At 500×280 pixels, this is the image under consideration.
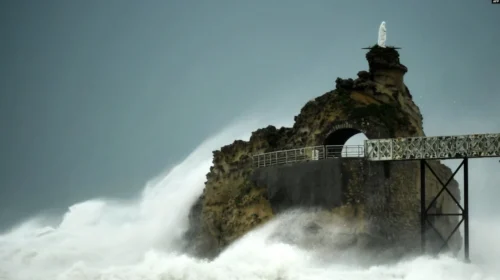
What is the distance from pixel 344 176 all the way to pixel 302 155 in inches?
159

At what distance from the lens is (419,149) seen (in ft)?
184

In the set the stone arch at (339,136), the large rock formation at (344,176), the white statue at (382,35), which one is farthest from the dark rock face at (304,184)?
the white statue at (382,35)

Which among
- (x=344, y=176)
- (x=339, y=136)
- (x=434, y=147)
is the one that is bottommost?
(x=344, y=176)

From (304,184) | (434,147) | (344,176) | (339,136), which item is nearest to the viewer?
(434,147)

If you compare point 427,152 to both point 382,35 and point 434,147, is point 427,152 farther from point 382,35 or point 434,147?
point 382,35

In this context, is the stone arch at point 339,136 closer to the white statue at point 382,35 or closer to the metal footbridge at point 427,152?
the metal footbridge at point 427,152

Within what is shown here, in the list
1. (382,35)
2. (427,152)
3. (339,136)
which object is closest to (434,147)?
(427,152)

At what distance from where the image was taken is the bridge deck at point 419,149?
178 feet

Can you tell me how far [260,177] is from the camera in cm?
6216

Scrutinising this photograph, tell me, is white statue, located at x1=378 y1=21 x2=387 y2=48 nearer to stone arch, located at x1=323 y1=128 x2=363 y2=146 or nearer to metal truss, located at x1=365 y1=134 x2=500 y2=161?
stone arch, located at x1=323 y1=128 x2=363 y2=146

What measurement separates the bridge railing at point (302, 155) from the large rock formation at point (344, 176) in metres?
0.54

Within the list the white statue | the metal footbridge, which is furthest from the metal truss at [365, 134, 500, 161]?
the white statue

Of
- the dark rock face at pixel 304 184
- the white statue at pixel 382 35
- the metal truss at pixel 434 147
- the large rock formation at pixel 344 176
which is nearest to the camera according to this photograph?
the metal truss at pixel 434 147

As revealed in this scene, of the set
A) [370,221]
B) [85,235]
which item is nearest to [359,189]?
[370,221]
